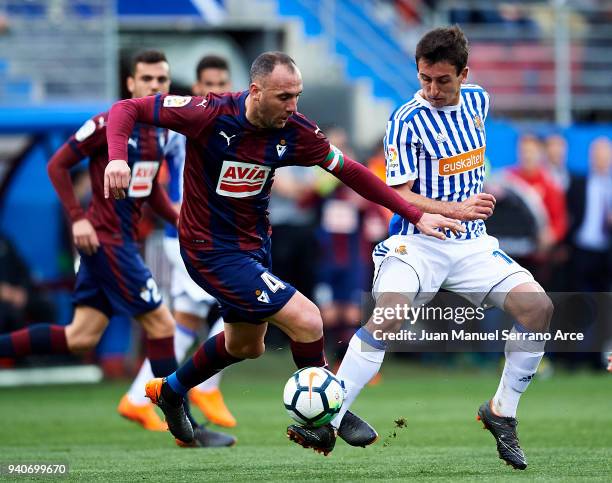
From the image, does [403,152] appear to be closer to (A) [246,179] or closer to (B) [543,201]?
(A) [246,179]

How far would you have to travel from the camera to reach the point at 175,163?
8.95m

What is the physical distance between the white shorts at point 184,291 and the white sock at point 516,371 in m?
3.07

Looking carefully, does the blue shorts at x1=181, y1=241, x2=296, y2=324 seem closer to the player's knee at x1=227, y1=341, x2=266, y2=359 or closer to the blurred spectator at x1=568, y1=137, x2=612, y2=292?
the player's knee at x1=227, y1=341, x2=266, y2=359

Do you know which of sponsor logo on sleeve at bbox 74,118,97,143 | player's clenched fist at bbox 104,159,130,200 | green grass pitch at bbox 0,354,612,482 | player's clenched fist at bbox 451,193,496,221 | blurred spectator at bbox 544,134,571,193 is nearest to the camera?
player's clenched fist at bbox 104,159,130,200

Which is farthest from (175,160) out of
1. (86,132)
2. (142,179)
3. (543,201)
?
(543,201)

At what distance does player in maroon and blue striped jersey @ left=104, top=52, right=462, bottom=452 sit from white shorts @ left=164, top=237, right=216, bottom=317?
2.48 meters

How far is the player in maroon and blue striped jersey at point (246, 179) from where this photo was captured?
6.39 metres

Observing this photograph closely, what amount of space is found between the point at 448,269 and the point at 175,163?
277 cm

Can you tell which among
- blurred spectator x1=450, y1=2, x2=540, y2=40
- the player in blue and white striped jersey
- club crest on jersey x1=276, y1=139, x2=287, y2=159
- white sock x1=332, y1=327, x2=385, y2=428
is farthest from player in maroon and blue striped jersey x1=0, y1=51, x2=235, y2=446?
blurred spectator x1=450, y1=2, x2=540, y2=40

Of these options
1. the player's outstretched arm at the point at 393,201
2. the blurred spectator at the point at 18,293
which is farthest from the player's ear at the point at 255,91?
the blurred spectator at the point at 18,293

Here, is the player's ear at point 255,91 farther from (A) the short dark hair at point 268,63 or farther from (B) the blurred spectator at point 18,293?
(B) the blurred spectator at point 18,293

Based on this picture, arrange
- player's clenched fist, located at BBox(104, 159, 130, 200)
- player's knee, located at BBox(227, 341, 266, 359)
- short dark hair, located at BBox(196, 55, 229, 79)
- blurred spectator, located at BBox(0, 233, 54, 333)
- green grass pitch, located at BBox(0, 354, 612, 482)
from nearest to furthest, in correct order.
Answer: player's clenched fist, located at BBox(104, 159, 130, 200) → green grass pitch, located at BBox(0, 354, 612, 482) → player's knee, located at BBox(227, 341, 266, 359) → short dark hair, located at BBox(196, 55, 229, 79) → blurred spectator, located at BBox(0, 233, 54, 333)

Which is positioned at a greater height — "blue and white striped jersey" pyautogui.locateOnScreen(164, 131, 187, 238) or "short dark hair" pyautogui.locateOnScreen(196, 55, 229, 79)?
"short dark hair" pyautogui.locateOnScreen(196, 55, 229, 79)

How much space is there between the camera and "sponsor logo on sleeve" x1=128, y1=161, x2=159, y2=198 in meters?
Answer: 8.48
